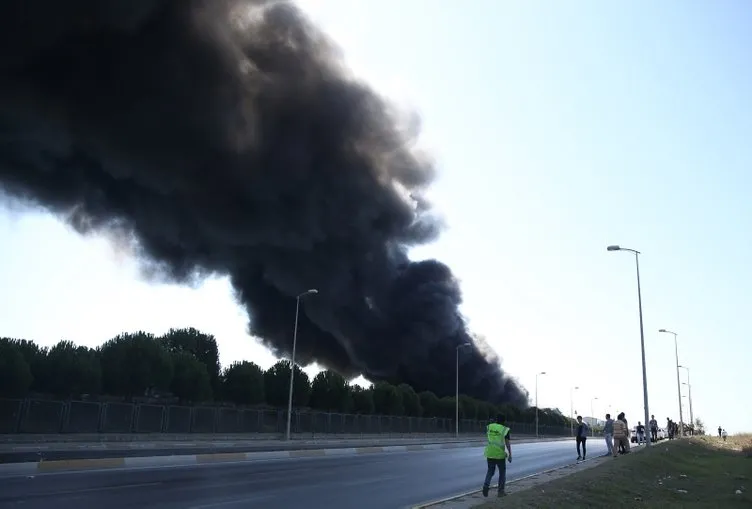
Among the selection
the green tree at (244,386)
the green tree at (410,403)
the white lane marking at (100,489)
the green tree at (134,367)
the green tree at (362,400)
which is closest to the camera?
the white lane marking at (100,489)

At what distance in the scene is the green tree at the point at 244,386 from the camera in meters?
46.9

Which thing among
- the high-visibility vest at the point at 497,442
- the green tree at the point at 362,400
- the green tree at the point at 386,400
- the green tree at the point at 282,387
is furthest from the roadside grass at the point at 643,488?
the green tree at the point at 386,400

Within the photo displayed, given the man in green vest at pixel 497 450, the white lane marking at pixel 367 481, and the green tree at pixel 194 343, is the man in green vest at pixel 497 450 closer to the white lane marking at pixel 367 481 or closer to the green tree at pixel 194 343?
the white lane marking at pixel 367 481

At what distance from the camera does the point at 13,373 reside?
3303cm

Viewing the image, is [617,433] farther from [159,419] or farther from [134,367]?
[134,367]

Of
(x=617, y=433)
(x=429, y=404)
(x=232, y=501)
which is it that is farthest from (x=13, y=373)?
(x=429, y=404)

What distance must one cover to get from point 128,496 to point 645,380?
2191 centimetres

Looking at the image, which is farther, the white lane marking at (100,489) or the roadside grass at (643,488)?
the white lane marking at (100,489)

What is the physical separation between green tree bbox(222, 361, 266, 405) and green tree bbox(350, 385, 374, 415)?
11.3 metres

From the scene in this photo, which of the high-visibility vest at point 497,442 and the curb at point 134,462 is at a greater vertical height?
the high-visibility vest at point 497,442

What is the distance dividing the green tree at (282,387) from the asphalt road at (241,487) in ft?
98.1

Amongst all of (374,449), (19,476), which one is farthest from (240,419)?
(19,476)

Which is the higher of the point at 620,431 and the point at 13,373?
the point at 13,373

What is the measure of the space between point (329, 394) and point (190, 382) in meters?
13.1
